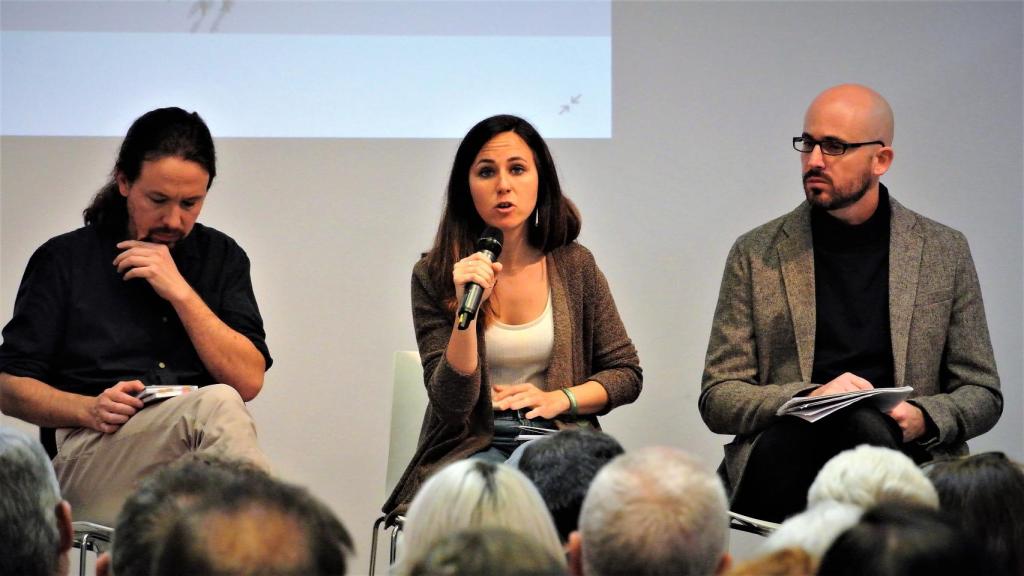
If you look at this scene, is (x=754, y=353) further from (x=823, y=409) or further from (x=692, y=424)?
(x=692, y=424)

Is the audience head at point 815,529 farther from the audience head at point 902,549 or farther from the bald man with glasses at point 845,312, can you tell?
the bald man with glasses at point 845,312

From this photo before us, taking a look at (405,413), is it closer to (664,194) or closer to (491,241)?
(491,241)

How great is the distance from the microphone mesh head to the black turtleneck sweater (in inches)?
29.5

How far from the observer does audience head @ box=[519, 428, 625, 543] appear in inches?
74.1

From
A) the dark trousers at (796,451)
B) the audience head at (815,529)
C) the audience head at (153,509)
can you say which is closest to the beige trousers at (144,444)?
the audience head at (153,509)

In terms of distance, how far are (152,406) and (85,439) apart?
0.16m

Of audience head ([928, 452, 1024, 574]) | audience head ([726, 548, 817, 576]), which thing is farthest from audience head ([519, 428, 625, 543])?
audience head ([726, 548, 817, 576])

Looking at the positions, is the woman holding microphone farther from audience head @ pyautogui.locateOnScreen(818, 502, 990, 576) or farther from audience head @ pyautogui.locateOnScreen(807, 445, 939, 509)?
audience head @ pyautogui.locateOnScreen(818, 502, 990, 576)

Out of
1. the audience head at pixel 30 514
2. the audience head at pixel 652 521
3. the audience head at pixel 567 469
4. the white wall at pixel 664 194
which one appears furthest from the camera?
the white wall at pixel 664 194

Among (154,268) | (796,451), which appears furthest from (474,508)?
(154,268)

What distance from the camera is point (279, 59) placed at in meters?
3.84

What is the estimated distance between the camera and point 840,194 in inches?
115

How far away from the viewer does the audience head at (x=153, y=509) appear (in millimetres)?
1410

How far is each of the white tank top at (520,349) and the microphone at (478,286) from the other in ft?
0.59
